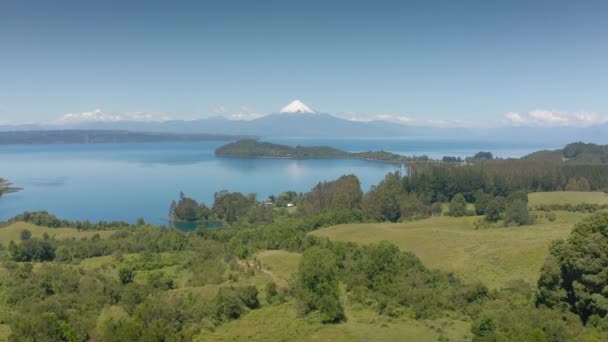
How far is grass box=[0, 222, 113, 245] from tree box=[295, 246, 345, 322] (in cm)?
3145

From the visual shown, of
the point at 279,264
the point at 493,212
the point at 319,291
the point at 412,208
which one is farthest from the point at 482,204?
the point at 319,291

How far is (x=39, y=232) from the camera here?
48.8 m

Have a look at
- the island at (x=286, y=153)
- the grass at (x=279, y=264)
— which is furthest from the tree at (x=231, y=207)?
the island at (x=286, y=153)

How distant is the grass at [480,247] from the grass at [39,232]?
24783 mm

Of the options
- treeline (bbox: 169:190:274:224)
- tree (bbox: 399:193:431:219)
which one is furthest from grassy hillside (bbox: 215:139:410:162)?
tree (bbox: 399:193:431:219)

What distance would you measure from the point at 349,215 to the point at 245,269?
2036cm

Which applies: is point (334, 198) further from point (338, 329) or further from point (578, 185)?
point (338, 329)

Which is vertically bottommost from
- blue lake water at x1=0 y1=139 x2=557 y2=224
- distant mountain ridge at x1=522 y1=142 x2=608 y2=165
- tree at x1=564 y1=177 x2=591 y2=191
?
blue lake water at x1=0 y1=139 x2=557 y2=224

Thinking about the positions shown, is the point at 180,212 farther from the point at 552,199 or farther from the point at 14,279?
the point at 552,199

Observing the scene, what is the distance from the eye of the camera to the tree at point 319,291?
815 inches

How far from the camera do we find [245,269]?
30.6 meters

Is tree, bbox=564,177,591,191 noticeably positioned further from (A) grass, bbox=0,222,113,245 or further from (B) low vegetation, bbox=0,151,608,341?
(A) grass, bbox=0,222,113,245

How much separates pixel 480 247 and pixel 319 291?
44.4ft

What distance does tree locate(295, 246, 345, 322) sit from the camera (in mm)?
20703
